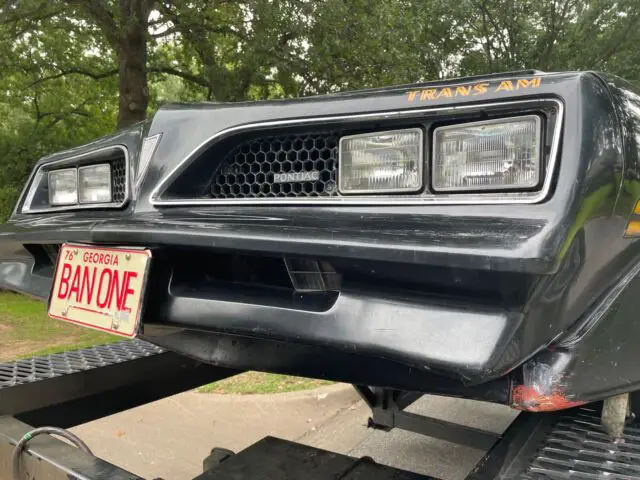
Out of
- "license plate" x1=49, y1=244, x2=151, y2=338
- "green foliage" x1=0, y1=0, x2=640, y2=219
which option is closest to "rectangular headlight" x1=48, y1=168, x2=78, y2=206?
"license plate" x1=49, y1=244, x2=151, y2=338

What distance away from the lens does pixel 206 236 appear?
137cm

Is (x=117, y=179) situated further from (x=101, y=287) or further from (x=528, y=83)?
(x=528, y=83)

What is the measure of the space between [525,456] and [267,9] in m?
8.12

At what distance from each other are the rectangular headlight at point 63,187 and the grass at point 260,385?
2.35 metres

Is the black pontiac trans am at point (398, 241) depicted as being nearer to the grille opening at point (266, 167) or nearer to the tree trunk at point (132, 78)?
the grille opening at point (266, 167)

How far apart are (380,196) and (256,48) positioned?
7.85 metres

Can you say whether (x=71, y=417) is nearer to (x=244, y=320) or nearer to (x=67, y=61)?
(x=244, y=320)

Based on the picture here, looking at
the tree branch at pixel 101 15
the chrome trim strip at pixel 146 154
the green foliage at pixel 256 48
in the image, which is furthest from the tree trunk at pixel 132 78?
the chrome trim strip at pixel 146 154

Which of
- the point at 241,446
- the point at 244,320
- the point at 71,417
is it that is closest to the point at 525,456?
the point at 244,320

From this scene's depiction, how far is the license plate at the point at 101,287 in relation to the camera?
57.3 inches

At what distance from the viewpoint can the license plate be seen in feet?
4.77

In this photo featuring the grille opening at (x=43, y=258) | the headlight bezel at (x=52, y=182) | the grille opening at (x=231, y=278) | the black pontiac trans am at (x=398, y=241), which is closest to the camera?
the black pontiac trans am at (x=398, y=241)

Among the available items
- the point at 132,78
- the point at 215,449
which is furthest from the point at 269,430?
the point at 132,78

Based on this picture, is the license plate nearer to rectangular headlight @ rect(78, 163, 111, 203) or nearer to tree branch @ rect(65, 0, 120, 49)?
rectangular headlight @ rect(78, 163, 111, 203)
